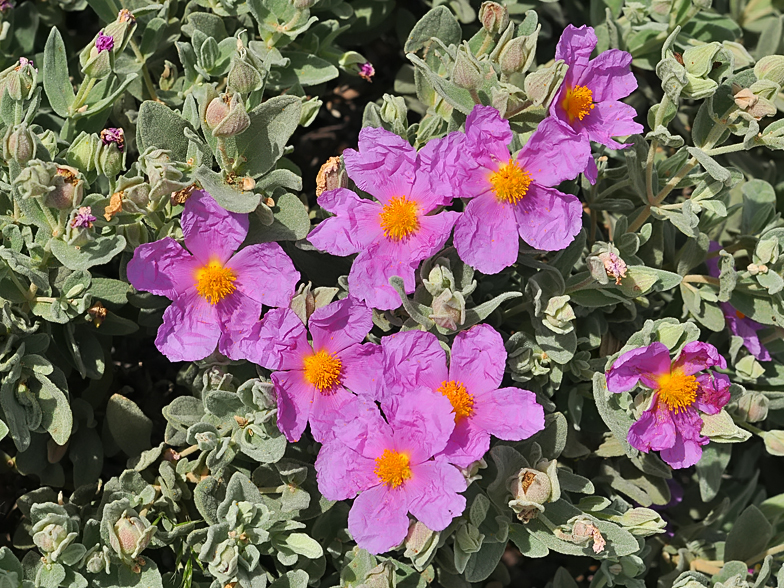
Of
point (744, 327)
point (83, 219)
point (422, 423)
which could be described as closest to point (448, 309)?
point (422, 423)

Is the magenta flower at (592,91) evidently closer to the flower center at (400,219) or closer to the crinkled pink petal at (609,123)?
the crinkled pink petal at (609,123)

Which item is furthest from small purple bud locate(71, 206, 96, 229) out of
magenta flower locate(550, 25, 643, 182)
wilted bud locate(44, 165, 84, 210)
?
magenta flower locate(550, 25, 643, 182)

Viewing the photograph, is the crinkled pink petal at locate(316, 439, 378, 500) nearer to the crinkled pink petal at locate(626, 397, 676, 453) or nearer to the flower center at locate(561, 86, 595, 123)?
the crinkled pink petal at locate(626, 397, 676, 453)

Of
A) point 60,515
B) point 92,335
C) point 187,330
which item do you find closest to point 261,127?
point 187,330

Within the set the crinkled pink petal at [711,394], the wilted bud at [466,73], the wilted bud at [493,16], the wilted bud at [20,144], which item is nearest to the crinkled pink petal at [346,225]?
the wilted bud at [466,73]

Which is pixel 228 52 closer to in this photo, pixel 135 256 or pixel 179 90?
pixel 179 90

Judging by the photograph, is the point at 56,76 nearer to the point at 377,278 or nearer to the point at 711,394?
the point at 377,278
